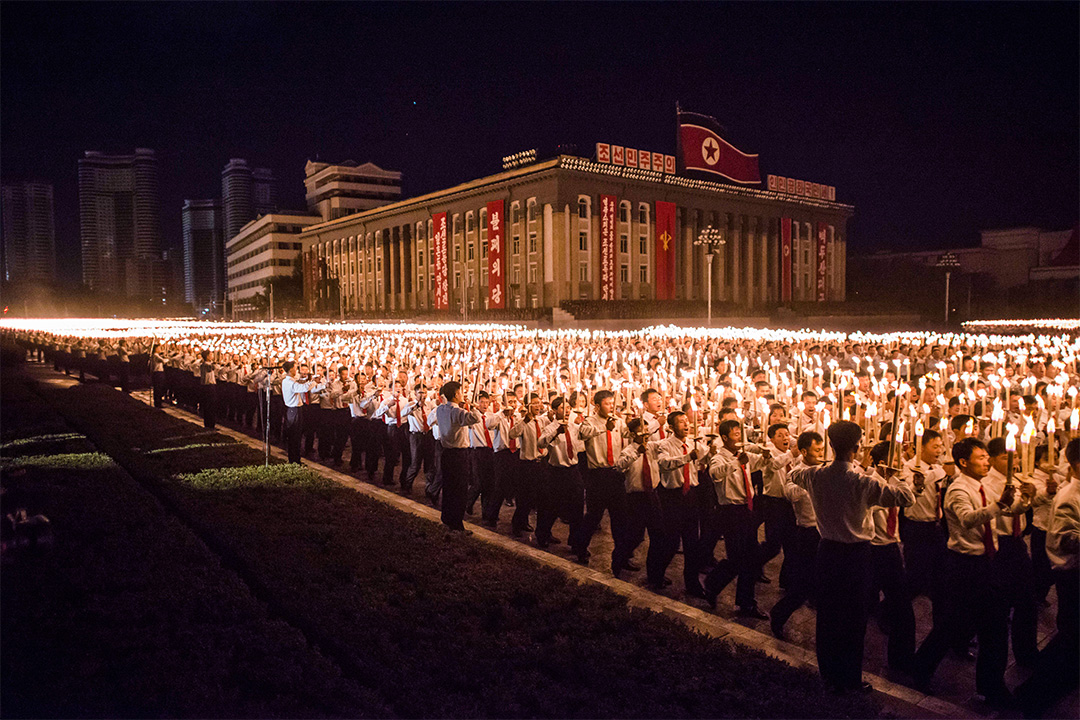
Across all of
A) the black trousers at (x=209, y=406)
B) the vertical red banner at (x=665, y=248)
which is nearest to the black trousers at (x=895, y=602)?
the black trousers at (x=209, y=406)

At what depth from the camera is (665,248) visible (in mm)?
69875

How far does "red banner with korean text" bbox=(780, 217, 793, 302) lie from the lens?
82.6 m

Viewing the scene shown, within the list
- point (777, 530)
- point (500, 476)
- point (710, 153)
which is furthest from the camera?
point (710, 153)

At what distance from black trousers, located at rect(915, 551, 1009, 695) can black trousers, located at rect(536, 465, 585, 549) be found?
14.0 feet

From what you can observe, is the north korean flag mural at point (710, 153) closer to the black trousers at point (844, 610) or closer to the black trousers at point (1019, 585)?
the black trousers at point (1019, 585)

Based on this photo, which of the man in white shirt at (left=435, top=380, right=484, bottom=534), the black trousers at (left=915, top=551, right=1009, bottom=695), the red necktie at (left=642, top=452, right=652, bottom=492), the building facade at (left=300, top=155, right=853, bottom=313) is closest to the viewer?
the black trousers at (left=915, top=551, right=1009, bottom=695)

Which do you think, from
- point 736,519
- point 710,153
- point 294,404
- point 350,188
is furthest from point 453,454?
point 350,188

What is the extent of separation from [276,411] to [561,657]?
13.1 meters

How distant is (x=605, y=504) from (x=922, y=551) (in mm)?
3334

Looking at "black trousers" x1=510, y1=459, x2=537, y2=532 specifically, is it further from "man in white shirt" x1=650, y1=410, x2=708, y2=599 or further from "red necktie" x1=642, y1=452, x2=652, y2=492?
"man in white shirt" x1=650, y1=410, x2=708, y2=599

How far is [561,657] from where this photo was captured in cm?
606

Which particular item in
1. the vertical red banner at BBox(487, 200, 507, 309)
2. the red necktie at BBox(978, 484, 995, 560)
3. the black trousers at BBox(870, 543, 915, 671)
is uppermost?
the vertical red banner at BBox(487, 200, 507, 309)

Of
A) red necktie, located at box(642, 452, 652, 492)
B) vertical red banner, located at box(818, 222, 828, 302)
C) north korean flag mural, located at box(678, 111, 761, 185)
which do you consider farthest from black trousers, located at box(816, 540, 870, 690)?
vertical red banner, located at box(818, 222, 828, 302)

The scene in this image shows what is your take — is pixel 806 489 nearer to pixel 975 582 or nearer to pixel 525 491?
pixel 975 582
